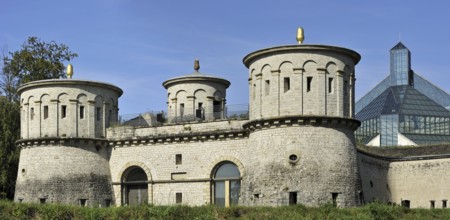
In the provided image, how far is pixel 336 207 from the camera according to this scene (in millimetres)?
35125

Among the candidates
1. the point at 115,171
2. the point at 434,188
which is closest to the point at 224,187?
the point at 115,171

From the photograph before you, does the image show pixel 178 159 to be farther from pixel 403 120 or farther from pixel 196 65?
pixel 403 120

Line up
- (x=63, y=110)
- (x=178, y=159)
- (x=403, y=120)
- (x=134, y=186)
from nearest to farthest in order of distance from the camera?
(x=178, y=159)
(x=63, y=110)
(x=134, y=186)
(x=403, y=120)

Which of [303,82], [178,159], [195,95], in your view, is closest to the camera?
[303,82]

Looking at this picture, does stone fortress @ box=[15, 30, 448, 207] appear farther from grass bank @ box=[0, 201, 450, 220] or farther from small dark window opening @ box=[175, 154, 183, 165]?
grass bank @ box=[0, 201, 450, 220]

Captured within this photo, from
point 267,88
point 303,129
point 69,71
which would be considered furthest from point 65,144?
point 303,129

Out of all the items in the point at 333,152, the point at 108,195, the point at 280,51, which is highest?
the point at 280,51

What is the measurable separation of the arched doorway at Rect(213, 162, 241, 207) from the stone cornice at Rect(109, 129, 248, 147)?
1.70m

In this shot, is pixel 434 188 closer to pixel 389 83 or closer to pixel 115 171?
pixel 115 171

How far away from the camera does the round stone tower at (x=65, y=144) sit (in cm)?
4403

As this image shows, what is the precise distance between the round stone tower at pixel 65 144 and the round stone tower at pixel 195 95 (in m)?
5.65

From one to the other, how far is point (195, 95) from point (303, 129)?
14014mm

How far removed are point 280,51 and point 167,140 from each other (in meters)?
9.94

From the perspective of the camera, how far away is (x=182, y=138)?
43.5 meters
